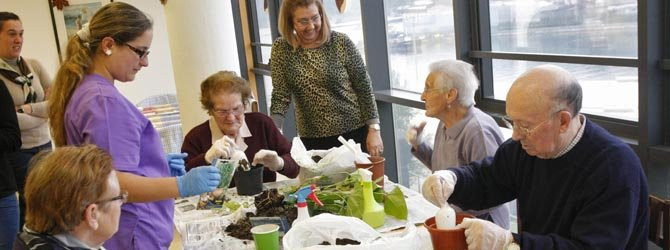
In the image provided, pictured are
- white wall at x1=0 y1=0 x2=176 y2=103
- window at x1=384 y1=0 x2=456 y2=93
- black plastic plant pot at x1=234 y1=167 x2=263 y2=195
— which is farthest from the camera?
white wall at x1=0 y1=0 x2=176 y2=103

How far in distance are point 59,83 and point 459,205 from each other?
1.30m

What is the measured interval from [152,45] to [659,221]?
6.14 meters

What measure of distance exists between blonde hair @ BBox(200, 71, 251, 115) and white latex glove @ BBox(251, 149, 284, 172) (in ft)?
1.07

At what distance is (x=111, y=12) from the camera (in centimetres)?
171

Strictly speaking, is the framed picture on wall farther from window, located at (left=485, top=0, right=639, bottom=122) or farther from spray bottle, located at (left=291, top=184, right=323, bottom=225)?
spray bottle, located at (left=291, top=184, right=323, bottom=225)

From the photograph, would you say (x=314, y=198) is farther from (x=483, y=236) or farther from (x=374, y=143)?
(x=374, y=143)

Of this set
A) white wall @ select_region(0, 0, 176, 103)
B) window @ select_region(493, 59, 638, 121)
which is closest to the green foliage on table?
window @ select_region(493, 59, 638, 121)

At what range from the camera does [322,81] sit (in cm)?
301

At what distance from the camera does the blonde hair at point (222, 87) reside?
2.62 metres

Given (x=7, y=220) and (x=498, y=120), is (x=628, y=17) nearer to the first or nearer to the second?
(x=498, y=120)

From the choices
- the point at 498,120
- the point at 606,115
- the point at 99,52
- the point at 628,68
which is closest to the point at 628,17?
the point at 628,68

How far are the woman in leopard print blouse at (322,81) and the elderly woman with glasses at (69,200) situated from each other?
5.31 feet

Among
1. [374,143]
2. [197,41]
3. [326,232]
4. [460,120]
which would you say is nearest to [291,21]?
[374,143]

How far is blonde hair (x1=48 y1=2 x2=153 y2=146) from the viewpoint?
170 centimetres
